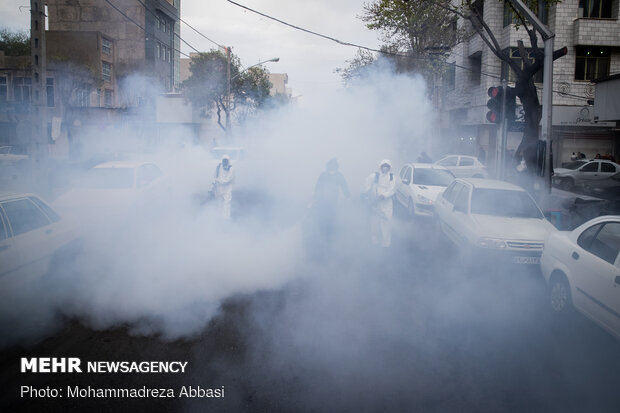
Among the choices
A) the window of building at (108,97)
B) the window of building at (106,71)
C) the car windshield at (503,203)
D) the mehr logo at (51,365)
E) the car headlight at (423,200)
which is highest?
the window of building at (106,71)

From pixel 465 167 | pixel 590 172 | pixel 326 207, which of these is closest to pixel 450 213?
pixel 326 207

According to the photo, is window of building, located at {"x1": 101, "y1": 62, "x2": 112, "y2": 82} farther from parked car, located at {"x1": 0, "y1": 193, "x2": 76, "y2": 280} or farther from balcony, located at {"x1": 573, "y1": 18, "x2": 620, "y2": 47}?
parked car, located at {"x1": 0, "y1": 193, "x2": 76, "y2": 280}

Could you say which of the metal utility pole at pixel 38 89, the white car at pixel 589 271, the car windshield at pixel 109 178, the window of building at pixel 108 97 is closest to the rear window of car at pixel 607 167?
the white car at pixel 589 271

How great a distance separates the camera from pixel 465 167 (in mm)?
20484

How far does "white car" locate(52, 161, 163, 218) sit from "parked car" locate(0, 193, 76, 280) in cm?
244

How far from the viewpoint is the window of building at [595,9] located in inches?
1020

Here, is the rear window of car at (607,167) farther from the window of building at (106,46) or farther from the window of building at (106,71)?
the window of building at (106,46)

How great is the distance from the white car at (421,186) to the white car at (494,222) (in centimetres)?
224

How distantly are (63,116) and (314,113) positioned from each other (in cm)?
1766

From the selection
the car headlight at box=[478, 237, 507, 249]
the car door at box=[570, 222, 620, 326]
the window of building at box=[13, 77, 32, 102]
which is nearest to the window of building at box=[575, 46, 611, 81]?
the car headlight at box=[478, 237, 507, 249]

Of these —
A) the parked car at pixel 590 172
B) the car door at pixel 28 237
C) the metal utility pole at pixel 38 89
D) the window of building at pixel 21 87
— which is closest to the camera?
the car door at pixel 28 237

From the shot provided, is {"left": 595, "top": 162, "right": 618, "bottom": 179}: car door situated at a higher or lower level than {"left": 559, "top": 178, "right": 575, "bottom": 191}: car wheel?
higher

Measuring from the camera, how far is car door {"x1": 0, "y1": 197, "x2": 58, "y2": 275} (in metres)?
4.84

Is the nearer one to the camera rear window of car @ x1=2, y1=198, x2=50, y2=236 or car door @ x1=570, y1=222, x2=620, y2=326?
car door @ x1=570, y1=222, x2=620, y2=326
